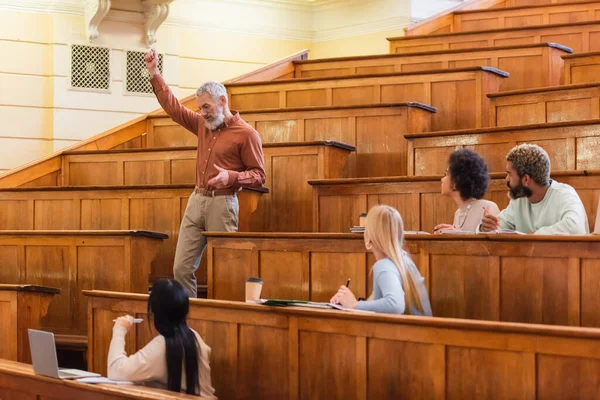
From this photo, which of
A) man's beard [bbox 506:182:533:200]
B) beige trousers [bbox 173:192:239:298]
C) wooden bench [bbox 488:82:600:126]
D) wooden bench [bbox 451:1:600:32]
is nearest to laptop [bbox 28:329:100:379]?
beige trousers [bbox 173:192:239:298]

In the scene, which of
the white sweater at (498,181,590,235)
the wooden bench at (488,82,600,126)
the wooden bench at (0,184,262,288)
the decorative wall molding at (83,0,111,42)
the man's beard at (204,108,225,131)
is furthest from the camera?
the decorative wall molding at (83,0,111,42)

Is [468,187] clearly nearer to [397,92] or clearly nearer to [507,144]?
[507,144]

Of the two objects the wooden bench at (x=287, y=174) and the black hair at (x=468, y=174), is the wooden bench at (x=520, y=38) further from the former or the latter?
the black hair at (x=468, y=174)

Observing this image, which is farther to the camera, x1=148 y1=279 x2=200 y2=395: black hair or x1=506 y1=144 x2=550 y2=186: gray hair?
x1=506 y1=144 x2=550 y2=186: gray hair

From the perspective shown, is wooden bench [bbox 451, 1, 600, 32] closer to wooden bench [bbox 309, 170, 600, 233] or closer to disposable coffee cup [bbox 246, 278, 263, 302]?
wooden bench [bbox 309, 170, 600, 233]

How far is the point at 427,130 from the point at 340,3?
55.3 inches

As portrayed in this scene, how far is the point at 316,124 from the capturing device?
3082mm

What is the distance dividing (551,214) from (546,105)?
97 cm

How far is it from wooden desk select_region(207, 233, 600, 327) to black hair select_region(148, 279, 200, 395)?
39 cm

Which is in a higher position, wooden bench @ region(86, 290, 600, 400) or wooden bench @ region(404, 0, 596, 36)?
wooden bench @ region(404, 0, 596, 36)

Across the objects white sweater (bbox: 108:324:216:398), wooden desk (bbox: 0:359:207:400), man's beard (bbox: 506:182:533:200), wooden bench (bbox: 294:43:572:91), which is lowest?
wooden desk (bbox: 0:359:207:400)

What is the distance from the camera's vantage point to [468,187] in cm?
199

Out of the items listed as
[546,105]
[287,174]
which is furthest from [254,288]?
[546,105]

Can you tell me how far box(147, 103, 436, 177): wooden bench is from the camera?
291 centimetres
